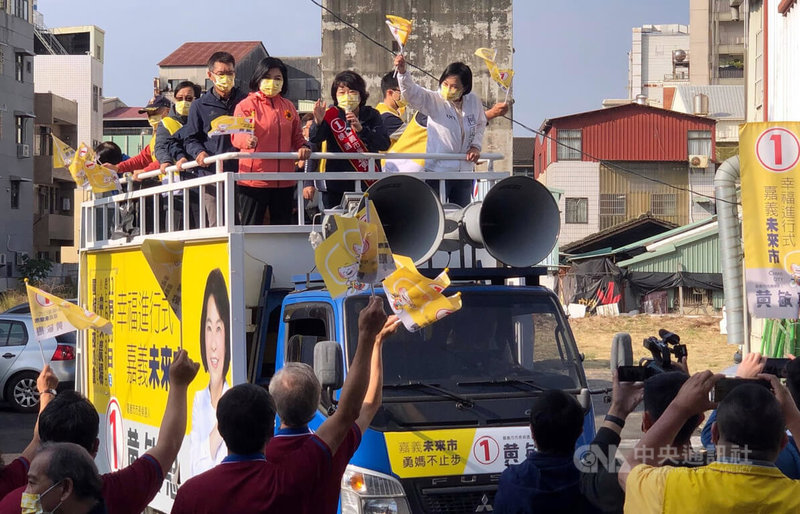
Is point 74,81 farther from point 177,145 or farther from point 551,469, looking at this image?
point 551,469

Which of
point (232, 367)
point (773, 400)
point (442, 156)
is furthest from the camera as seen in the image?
point (442, 156)

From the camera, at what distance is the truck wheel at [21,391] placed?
1750cm

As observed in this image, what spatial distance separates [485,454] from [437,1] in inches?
975

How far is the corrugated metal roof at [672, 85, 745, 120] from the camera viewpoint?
58938mm

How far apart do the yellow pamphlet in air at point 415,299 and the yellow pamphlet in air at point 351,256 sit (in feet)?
0.25

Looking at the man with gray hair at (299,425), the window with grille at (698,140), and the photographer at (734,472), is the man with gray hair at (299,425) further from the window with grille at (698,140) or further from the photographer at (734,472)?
the window with grille at (698,140)

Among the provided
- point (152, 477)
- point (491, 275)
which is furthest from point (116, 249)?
point (152, 477)

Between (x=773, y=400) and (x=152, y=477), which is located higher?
(x=773, y=400)

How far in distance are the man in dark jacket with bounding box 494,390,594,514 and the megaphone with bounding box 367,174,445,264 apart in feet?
8.62

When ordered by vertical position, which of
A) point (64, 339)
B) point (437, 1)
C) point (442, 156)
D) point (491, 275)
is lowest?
point (64, 339)

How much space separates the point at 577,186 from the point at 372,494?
4727cm

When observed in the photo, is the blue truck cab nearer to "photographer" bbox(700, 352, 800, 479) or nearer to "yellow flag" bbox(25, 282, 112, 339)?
"yellow flag" bbox(25, 282, 112, 339)

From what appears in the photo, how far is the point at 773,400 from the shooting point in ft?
11.1

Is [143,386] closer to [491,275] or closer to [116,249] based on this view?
[116,249]
